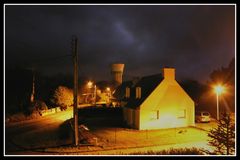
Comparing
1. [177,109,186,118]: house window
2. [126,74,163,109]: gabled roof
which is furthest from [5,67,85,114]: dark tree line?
[177,109,186,118]: house window

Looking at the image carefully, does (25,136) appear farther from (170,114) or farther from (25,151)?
(170,114)

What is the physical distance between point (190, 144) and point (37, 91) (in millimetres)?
35020

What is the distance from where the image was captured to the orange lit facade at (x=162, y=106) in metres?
29.0

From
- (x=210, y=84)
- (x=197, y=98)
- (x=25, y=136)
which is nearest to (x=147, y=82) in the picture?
(x=25, y=136)

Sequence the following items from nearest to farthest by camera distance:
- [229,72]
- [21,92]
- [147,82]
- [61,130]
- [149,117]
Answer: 1. [61,130]
2. [149,117]
3. [147,82]
4. [21,92]
5. [229,72]

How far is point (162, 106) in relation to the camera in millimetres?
29688

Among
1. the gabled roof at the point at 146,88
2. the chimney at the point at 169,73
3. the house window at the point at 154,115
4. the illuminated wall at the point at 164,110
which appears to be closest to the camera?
the illuminated wall at the point at 164,110

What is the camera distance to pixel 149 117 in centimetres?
2906

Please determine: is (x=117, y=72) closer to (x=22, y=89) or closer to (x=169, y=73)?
(x=22, y=89)

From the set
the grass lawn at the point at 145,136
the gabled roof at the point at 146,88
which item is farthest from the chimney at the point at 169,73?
the grass lawn at the point at 145,136

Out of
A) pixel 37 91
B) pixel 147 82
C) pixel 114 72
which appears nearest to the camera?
pixel 147 82

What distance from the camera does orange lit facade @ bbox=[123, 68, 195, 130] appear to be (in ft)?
95.3

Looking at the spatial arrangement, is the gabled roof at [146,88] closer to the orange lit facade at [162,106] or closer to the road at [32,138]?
the orange lit facade at [162,106]

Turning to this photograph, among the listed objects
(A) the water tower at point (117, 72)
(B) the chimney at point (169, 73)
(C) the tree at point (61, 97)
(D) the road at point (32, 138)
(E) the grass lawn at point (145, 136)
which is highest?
(A) the water tower at point (117, 72)
